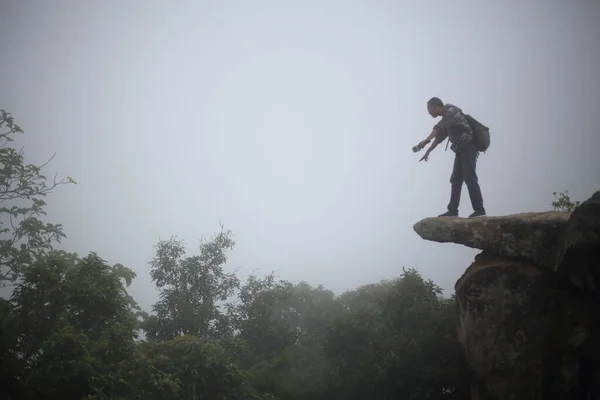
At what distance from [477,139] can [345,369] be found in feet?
28.2

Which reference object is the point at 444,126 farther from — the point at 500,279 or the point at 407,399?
the point at 407,399

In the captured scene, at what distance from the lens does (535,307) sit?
669 cm

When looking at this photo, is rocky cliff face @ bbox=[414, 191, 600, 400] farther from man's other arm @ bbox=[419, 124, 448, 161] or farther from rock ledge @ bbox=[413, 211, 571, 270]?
man's other arm @ bbox=[419, 124, 448, 161]

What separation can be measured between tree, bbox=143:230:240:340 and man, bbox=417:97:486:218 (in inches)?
479

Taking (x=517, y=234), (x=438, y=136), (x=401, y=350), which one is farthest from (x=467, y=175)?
(x=401, y=350)

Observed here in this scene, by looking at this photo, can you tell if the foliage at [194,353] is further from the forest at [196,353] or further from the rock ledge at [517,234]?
the rock ledge at [517,234]

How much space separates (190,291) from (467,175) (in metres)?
14.1

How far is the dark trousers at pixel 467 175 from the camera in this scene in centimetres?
888

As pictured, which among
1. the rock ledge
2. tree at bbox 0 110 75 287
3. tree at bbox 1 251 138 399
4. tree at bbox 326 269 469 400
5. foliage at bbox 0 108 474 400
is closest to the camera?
the rock ledge

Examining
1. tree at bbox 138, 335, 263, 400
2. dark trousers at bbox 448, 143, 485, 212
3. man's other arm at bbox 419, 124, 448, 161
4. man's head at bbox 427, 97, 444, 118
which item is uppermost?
man's head at bbox 427, 97, 444, 118

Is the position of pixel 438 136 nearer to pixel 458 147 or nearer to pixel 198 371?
pixel 458 147

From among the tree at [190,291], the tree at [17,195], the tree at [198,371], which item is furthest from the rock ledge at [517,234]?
the tree at [17,195]

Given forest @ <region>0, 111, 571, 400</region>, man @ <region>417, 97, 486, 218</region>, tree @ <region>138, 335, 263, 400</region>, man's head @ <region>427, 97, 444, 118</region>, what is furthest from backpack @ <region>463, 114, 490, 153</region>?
tree @ <region>138, 335, 263, 400</region>

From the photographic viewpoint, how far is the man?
8875 millimetres
